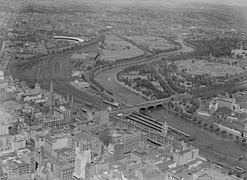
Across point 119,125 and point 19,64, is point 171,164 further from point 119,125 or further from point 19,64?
point 19,64

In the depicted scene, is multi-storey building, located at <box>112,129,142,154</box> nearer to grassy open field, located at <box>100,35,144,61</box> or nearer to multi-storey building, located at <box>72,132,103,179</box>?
multi-storey building, located at <box>72,132,103,179</box>

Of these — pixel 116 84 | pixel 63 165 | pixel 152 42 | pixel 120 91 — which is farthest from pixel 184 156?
pixel 152 42

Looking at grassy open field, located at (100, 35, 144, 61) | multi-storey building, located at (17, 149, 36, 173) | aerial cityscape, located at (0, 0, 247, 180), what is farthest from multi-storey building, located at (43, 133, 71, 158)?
grassy open field, located at (100, 35, 144, 61)

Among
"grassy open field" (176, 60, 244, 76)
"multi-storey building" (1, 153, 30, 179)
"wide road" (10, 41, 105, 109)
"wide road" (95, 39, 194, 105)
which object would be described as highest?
"multi-storey building" (1, 153, 30, 179)

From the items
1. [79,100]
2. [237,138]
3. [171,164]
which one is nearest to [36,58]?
[79,100]

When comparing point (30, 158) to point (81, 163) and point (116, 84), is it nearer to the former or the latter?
point (81, 163)
